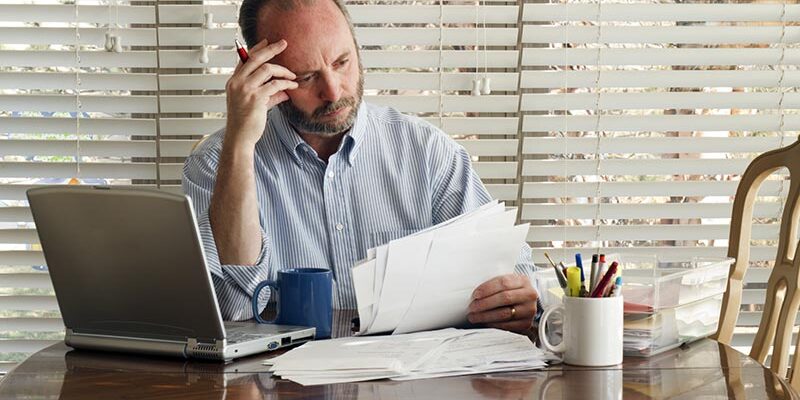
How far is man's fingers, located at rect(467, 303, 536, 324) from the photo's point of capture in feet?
5.66

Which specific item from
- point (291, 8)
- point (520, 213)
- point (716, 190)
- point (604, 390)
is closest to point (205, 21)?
point (291, 8)

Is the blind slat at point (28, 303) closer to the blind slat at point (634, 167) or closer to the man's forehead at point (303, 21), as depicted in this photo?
the man's forehead at point (303, 21)

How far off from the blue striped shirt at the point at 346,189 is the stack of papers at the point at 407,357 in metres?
0.60

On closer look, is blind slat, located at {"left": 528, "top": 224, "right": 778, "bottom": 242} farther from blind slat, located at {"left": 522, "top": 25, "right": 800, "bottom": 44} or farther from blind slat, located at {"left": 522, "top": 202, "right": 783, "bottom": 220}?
blind slat, located at {"left": 522, "top": 25, "right": 800, "bottom": 44}

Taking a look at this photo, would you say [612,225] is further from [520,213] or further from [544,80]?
[544,80]

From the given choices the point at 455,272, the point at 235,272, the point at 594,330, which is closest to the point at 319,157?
the point at 235,272

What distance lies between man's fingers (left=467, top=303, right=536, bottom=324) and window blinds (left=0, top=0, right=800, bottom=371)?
2.96 ft

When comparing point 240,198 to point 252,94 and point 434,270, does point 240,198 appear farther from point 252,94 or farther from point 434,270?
point 434,270

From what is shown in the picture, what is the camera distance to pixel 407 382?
54.2 inches

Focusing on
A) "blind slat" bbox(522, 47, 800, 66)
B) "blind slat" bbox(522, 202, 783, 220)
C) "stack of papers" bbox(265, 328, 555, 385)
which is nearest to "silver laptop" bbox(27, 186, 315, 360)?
"stack of papers" bbox(265, 328, 555, 385)

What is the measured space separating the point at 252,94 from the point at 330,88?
0.62 feet

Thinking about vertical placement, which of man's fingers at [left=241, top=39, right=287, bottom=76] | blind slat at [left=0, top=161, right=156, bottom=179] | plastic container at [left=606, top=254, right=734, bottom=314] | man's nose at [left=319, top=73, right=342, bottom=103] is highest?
man's fingers at [left=241, top=39, right=287, bottom=76]

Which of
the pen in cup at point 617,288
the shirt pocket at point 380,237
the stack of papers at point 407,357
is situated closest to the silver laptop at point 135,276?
the stack of papers at point 407,357

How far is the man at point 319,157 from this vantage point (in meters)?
2.12
